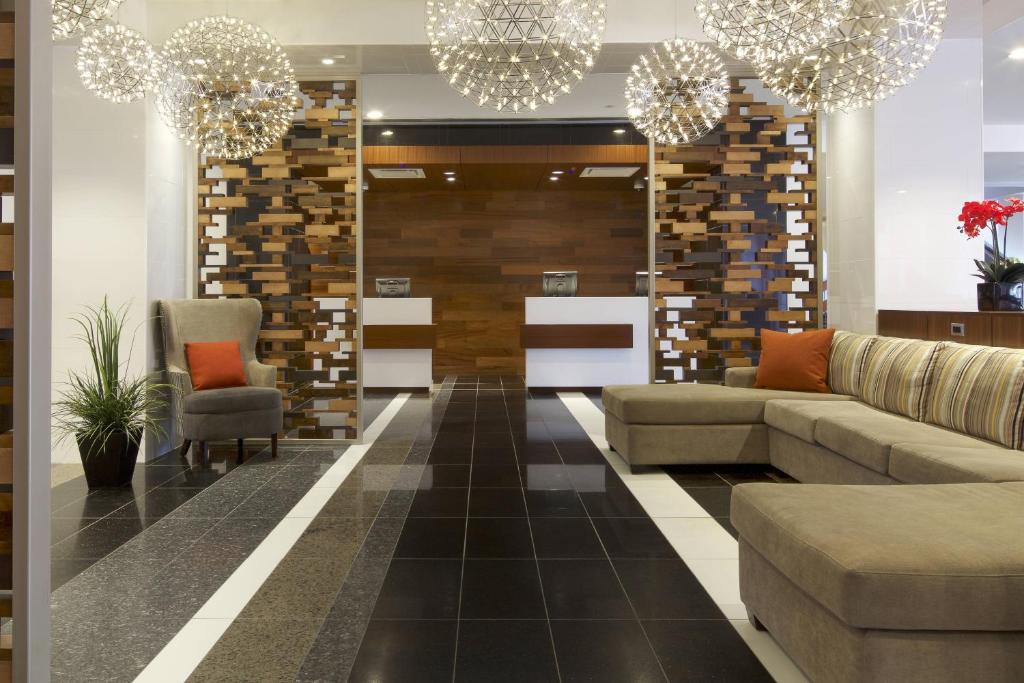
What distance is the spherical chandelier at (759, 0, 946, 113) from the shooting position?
335 cm

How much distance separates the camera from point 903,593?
1.93 metres

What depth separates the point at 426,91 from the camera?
880 centimetres

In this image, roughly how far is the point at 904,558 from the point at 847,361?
3.82 metres

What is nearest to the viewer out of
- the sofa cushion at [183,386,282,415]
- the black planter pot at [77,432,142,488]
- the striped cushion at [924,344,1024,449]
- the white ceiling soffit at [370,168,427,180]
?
the striped cushion at [924,344,1024,449]

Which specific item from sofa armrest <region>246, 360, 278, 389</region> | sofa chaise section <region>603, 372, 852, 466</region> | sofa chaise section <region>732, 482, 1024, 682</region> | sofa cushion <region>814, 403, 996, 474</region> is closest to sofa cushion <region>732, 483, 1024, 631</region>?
sofa chaise section <region>732, 482, 1024, 682</region>

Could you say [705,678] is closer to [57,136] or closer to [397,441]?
[397,441]

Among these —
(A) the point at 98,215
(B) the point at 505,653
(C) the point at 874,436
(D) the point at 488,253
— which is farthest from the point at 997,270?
(D) the point at 488,253

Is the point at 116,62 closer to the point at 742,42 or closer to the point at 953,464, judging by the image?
the point at 742,42

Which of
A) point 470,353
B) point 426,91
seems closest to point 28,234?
point 426,91

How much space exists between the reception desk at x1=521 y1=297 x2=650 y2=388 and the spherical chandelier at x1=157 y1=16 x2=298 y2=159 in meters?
5.92

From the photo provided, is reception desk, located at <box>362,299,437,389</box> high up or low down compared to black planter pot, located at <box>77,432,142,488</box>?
up

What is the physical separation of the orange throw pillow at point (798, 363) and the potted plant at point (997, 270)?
4.01 feet

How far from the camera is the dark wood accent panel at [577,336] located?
10.3 meters

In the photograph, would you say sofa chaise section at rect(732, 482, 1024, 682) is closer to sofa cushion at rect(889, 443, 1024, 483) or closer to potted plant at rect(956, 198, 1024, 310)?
sofa cushion at rect(889, 443, 1024, 483)
